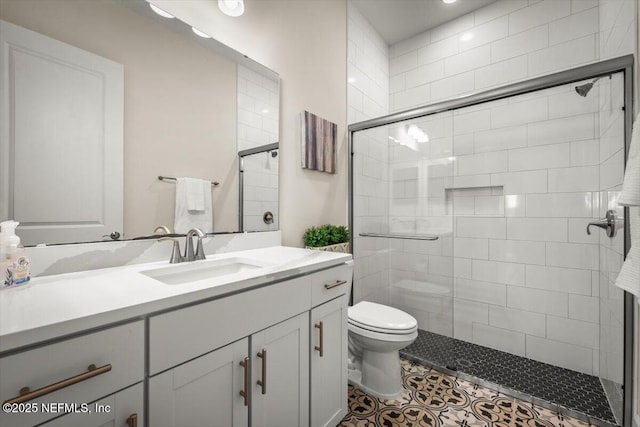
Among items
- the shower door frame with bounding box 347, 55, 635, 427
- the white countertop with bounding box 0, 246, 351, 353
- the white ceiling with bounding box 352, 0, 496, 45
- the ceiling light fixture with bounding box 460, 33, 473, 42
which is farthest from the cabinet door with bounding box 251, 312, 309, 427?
the ceiling light fixture with bounding box 460, 33, 473, 42

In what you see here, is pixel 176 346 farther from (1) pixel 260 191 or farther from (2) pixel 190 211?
(1) pixel 260 191

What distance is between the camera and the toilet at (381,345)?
1.65 meters

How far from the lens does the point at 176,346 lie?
2.47ft

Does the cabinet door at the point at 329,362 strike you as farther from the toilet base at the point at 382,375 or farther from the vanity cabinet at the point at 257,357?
the toilet base at the point at 382,375

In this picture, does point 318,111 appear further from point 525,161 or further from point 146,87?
point 525,161

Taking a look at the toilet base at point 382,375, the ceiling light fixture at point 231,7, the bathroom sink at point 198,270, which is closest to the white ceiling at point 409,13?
the ceiling light fixture at point 231,7

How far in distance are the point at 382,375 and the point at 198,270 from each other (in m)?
1.26

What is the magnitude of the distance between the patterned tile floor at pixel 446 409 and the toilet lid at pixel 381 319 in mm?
421

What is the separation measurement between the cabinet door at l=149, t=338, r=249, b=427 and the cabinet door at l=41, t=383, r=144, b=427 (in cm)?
3

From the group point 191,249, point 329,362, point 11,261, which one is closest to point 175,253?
point 191,249

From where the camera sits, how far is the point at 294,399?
3.69 feet

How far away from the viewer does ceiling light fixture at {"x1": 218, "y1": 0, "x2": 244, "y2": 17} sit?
1.45 m

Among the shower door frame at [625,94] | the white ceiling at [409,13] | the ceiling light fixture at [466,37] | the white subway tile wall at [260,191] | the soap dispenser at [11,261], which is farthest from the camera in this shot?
the ceiling light fixture at [466,37]

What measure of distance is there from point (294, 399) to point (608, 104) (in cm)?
227
